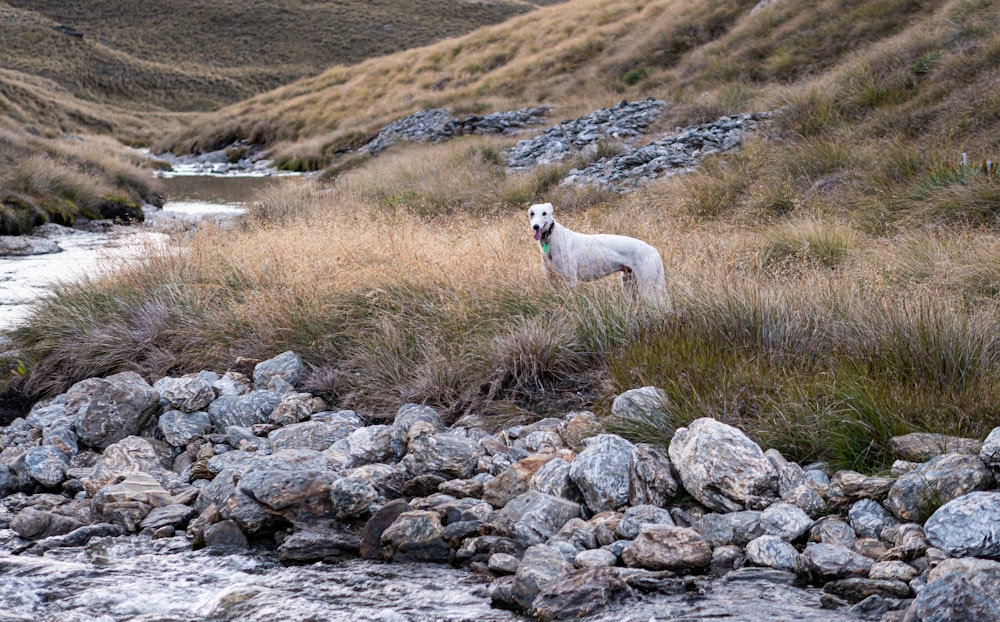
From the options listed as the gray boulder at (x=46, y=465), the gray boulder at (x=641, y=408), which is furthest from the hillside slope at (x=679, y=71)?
the gray boulder at (x=46, y=465)

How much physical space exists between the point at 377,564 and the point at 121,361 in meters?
3.76

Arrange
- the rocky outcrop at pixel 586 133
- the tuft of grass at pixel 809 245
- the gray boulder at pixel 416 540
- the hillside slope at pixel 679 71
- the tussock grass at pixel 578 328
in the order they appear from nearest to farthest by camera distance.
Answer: the gray boulder at pixel 416 540 → the tussock grass at pixel 578 328 → the tuft of grass at pixel 809 245 → the hillside slope at pixel 679 71 → the rocky outcrop at pixel 586 133

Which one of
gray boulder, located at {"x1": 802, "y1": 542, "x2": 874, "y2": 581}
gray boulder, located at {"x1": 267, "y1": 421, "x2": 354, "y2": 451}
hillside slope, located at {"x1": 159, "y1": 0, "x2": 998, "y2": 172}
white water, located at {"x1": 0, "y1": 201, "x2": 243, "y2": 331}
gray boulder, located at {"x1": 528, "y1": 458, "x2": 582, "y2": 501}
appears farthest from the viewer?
hillside slope, located at {"x1": 159, "y1": 0, "x2": 998, "y2": 172}

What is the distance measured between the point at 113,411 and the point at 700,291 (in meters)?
3.78

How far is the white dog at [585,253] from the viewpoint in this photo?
20.6 feet

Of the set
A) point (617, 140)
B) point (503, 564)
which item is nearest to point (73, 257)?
point (617, 140)

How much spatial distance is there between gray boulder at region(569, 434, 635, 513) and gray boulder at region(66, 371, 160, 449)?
292 centimetres

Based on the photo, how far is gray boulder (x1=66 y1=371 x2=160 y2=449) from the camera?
531cm

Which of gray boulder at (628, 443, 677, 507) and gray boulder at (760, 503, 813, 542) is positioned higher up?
gray boulder at (628, 443, 677, 507)

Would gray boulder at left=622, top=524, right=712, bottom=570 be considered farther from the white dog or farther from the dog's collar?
→ the dog's collar

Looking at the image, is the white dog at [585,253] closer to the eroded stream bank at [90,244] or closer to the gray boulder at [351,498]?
the gray boulder at [351,498]

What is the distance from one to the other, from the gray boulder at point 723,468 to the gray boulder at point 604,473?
0.82 ft

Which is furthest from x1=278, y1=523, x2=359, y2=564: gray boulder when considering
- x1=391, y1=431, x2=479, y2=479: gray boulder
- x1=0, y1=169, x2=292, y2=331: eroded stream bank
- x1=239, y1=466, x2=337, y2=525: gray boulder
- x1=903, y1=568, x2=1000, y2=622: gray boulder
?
x1=0, y1=169, x2=292, y2=331: eroded stream bank

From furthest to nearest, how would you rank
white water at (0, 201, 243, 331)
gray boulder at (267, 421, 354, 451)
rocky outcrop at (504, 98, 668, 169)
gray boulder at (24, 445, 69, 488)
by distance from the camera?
rocky outcrop at (504, 98, 668, 169) → white water at (0, 201, 243, 331) → gray boulder at (267, 421, 354, 451) → gray boulder at (24, 445, 69, 488)
